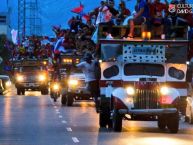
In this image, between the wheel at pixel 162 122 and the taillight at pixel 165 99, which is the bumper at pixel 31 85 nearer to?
the wheel at pixel 162 122

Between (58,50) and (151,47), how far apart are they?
69.2ft

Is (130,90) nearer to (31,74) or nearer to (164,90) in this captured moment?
(164,90)

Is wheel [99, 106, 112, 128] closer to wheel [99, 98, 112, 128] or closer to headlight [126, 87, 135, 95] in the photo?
wheel [99, 98, 112, 128]

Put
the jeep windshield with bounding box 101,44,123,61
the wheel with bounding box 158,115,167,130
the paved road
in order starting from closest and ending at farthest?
the paved road < the jeep windshield with bounding box 101,44,123,61 < the wheel with bounding box 158,115,167,130

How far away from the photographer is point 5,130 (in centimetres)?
2389

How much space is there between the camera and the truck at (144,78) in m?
22.7

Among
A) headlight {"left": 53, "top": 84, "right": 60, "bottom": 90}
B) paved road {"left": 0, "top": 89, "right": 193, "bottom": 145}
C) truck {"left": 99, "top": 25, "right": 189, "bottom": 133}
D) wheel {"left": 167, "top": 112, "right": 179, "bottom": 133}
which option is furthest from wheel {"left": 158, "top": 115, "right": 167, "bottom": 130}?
headlight {"left": 53, "top": 84, "right": 60, "bottom": 90}

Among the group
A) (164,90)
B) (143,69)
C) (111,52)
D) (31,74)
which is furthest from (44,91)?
(164,90)

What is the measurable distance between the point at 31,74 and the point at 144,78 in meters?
44.4

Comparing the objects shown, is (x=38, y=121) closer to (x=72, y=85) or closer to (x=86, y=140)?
(x=86, y=140)

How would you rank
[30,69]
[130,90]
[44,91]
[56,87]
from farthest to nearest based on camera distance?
[44,91]
[30,69]
[56,87]
[130,90]

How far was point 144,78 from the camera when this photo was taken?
22938 millimetres

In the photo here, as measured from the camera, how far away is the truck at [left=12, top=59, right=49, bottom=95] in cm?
6662

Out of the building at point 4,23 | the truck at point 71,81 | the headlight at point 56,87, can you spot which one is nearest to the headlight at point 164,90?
the truck at point 71,81
